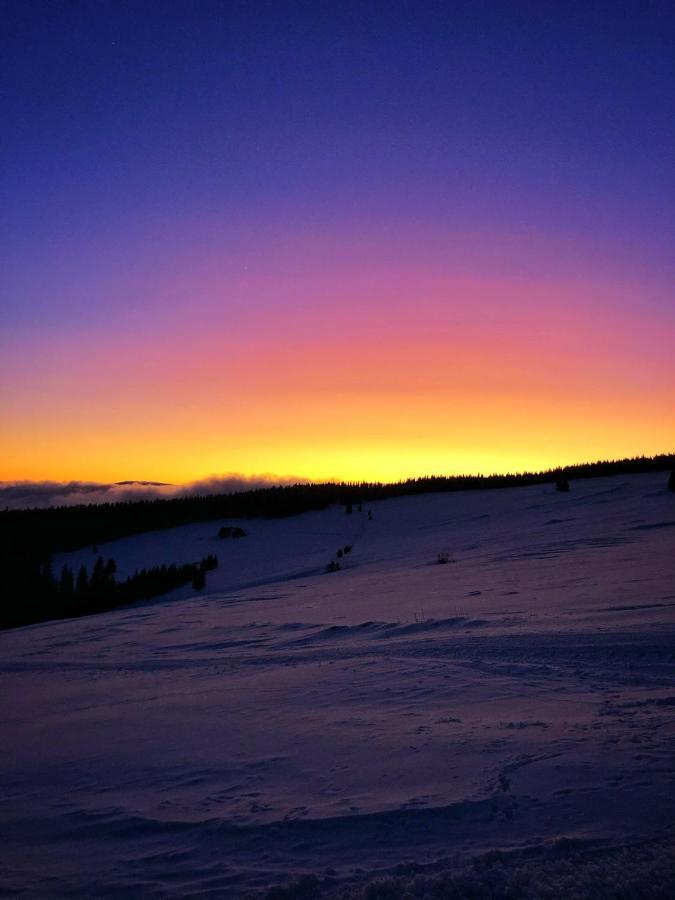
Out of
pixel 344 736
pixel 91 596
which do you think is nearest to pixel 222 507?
pixel 91 596

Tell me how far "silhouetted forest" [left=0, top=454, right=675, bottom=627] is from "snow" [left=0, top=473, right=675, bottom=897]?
744 inches

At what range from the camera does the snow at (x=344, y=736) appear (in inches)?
95.7

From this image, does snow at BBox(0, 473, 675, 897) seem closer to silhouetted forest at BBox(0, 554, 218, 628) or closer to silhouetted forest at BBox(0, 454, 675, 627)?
silhouetted forest at BBox(0, 554, 218, 628)

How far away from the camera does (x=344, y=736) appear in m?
3.50

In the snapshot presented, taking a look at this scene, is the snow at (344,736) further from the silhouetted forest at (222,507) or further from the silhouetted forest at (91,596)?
the silhouetted forest at (222,507)

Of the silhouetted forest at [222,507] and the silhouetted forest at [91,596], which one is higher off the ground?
the silhouetted forest at [222,507]

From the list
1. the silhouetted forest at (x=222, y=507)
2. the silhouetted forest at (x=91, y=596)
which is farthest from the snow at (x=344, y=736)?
the silhouetted forest at (x=222, y=507)

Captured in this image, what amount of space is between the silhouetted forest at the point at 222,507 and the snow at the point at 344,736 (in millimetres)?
18888

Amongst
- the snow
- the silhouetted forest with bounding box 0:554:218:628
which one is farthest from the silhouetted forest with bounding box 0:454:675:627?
the snow

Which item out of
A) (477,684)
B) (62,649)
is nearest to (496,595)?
(477,684)

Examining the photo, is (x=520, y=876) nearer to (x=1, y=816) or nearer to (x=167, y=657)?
(x=1, y=816)

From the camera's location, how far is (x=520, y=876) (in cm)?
211

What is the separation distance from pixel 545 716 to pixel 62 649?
685 centimetres

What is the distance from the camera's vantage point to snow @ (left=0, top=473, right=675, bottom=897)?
2.43 metres
